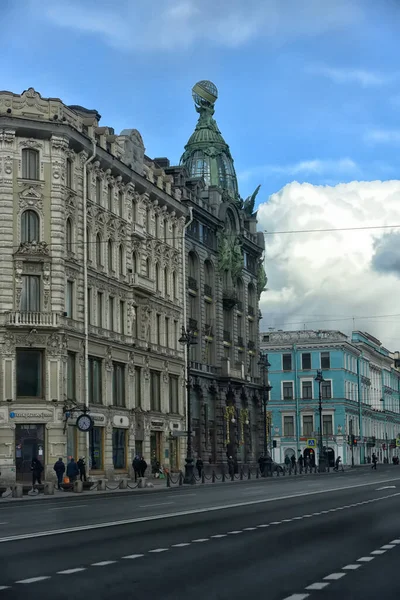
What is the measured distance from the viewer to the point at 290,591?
42.1 feet

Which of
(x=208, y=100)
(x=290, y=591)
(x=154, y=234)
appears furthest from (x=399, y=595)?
(x=208, y=100)

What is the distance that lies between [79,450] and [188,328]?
69.2ft

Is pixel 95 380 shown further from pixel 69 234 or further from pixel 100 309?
pixel 69 234

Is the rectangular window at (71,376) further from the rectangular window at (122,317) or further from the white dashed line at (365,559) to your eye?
the white dashed line at (365,559)

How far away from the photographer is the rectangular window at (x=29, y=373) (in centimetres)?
5559

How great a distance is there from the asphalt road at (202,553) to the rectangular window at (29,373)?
2501 centimetres

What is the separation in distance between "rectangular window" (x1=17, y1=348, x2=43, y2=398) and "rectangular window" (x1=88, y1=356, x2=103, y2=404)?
460 centimetres

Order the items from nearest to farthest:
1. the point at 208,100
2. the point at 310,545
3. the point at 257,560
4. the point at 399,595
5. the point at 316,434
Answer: the point at 399,595 < the point at 257,560 < the point at 310,545 < the point at 208,100 < the point at 316,434

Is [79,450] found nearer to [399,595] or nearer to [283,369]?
[399,595]

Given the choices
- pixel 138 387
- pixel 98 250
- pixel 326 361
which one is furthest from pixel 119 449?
pixel 326 361

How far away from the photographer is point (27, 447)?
55.3 meters

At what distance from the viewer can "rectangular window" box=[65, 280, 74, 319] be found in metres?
58.1

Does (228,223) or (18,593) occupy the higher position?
(228,223)

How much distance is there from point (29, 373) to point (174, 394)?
2024 centimetres
